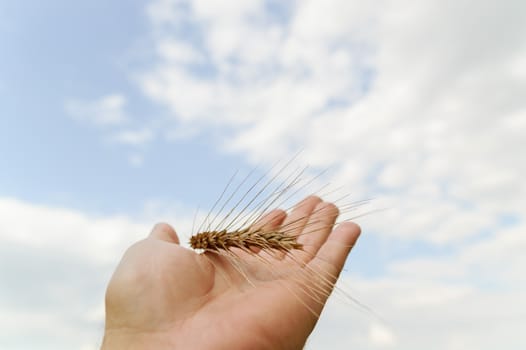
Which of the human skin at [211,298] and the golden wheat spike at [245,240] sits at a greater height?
the golden wheat spike at [245,240]

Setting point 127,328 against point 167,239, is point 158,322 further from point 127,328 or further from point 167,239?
point 167,239

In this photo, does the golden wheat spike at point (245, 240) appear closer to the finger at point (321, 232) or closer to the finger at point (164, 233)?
the finger at point (164, 233)

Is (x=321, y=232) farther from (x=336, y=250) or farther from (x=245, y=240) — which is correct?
(x=245, y=240)

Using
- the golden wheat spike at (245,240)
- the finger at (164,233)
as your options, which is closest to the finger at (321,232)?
the golden wheat spike at (245,240)

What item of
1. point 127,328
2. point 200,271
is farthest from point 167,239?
point 127,328

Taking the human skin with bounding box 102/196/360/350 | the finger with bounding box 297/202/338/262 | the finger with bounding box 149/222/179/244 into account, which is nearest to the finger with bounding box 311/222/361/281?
the human skin with bounding box 102/196/360/350

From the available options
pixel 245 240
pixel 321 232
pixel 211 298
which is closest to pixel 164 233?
pixel 245 240

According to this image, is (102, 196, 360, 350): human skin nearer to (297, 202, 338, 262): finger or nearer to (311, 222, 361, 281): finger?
(311, 222, 361, 281): finger
